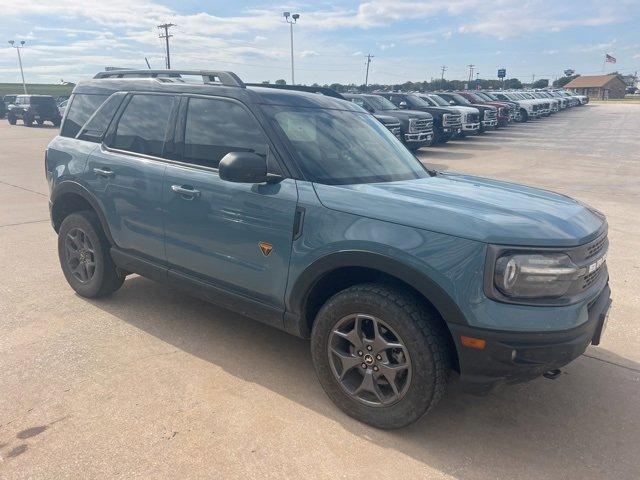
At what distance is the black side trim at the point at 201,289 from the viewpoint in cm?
334

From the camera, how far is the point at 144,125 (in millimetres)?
4090

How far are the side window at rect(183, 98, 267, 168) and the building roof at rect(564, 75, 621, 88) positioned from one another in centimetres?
12082

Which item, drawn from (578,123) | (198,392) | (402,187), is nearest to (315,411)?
(198,392)

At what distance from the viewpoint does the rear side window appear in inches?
180

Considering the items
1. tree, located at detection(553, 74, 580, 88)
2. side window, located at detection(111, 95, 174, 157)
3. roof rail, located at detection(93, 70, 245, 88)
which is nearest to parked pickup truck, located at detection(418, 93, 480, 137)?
roof rail, located at detection(93, 70, 245, 88)

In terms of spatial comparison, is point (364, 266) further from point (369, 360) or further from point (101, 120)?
point (101, 120)

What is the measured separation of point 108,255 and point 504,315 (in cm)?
336

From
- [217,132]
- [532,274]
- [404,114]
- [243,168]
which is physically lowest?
[404,114]

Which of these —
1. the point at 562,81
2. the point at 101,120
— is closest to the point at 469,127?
the point at 101,120

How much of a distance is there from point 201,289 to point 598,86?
4771 inches

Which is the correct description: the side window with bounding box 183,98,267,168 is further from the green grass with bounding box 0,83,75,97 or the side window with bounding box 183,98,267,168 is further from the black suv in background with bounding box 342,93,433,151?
the green grass with bounding box 0,83,75,97

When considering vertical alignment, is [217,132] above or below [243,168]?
above

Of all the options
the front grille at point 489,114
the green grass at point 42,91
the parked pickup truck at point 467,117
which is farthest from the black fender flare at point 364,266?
the green grass at point 42,91

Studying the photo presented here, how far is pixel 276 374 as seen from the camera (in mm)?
3516
